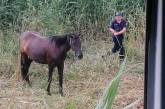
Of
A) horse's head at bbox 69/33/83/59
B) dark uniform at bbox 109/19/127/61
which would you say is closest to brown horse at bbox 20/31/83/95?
horse's head at bbox 69/33/83/59

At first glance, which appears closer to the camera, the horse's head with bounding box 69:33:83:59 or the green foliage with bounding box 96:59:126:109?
the green foliage with bounding box 96:59:126:109

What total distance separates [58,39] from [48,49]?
0.09 m

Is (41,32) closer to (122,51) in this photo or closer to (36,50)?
(36,50)

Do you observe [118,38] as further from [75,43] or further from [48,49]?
[48,49]

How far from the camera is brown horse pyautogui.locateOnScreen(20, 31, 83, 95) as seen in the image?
1650mm

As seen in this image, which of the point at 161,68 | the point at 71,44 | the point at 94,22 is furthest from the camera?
the point at 94,22

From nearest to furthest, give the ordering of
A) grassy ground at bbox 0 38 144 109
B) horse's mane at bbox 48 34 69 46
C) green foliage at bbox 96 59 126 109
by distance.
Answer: green foliage at bbox 96 59 126 109
grassy ground at bbox 0 38 144 109
horse's mane at bbox 48 34 69 46

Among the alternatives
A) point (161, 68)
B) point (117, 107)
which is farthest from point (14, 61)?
point (161, 68)

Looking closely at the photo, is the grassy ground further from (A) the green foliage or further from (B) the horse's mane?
(A) the green foliage

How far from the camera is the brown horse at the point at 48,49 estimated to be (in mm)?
1650

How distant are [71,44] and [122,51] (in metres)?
0.20

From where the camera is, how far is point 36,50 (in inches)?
70.4

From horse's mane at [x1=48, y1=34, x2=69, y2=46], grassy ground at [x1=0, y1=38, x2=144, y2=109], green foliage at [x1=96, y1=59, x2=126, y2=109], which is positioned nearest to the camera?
green foliage at [x1=96, y1=59, x2=126, y2=109]

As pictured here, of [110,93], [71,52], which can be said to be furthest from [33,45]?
[110,93]
